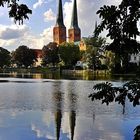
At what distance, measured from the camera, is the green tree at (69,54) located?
14162 cm

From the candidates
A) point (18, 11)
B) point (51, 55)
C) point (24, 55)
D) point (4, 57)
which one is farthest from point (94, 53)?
point (18, 11)

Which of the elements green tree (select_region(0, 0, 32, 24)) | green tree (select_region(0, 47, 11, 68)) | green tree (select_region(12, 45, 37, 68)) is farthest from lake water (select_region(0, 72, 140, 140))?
green tree (select_region(0, 47, 11, 68))

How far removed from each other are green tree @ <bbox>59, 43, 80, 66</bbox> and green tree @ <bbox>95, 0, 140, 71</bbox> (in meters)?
137

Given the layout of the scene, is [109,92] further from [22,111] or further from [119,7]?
[22,111]

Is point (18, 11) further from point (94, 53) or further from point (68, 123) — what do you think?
point (94, 53)

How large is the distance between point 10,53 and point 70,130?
166 m

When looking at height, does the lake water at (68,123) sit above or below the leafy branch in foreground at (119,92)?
below

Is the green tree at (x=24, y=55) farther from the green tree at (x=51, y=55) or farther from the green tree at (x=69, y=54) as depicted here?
the green tree at (x=69, y=54)

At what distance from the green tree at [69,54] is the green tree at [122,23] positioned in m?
137

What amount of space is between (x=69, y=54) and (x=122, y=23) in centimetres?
13773

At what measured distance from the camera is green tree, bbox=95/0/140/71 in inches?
166

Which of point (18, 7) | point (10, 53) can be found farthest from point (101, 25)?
point (10, 53)

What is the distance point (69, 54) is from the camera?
5586 inches

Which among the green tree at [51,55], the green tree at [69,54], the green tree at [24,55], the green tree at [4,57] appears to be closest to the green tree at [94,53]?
the green tree at [69,54]
